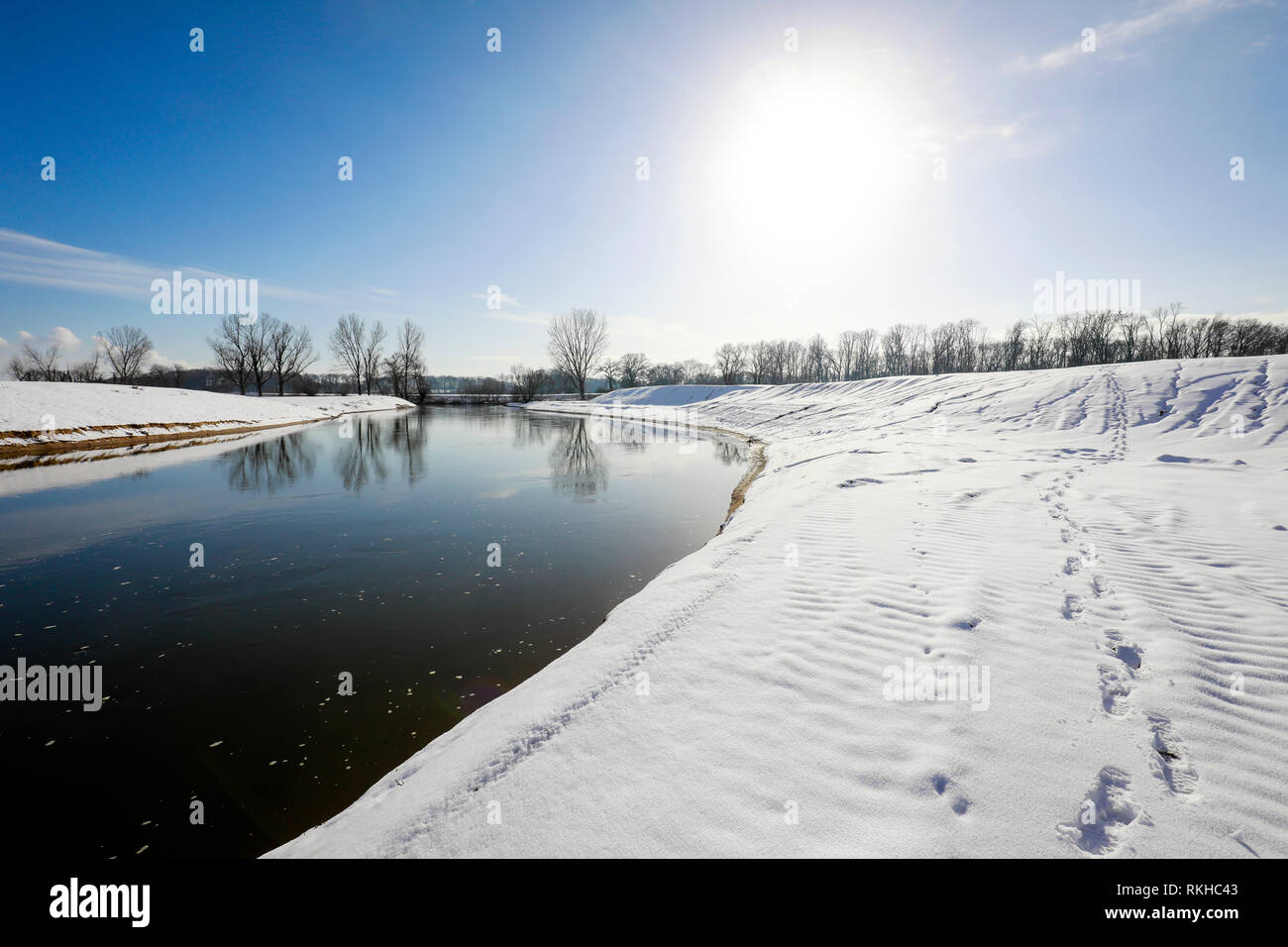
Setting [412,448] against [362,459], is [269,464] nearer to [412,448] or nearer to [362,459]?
[362,459]

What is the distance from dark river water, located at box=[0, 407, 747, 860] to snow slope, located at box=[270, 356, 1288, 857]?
102 cm

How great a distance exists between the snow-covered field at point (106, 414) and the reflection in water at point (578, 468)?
820 inches

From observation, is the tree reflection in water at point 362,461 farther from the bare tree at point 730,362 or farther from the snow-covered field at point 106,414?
the bare tree at point 730,362

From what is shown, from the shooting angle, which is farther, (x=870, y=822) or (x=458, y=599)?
(x=458, y=599)

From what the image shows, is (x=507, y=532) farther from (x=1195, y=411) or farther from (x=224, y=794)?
(x=1195, y=411)

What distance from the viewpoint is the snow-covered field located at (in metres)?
19.2

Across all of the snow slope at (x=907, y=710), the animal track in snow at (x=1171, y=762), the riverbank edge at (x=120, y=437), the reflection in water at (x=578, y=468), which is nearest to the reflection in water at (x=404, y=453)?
the reflection in water at (x=578, y=468)

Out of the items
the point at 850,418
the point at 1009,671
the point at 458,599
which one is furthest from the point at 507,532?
the point at 850,418

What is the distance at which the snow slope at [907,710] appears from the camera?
2.38m

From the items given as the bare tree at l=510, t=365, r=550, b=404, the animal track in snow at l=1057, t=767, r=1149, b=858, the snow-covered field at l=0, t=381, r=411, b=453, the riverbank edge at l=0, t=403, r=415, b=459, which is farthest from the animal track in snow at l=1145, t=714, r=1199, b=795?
the bare tree at l=510, t=365, r=550, b=404

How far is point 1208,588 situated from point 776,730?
5.37m

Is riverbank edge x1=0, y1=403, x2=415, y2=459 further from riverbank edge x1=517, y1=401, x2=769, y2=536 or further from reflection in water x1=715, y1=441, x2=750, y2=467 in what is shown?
reflection in water x1=715, y1=441, x2=750, y2=467

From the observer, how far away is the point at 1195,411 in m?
14.9

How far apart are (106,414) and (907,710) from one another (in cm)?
3537
